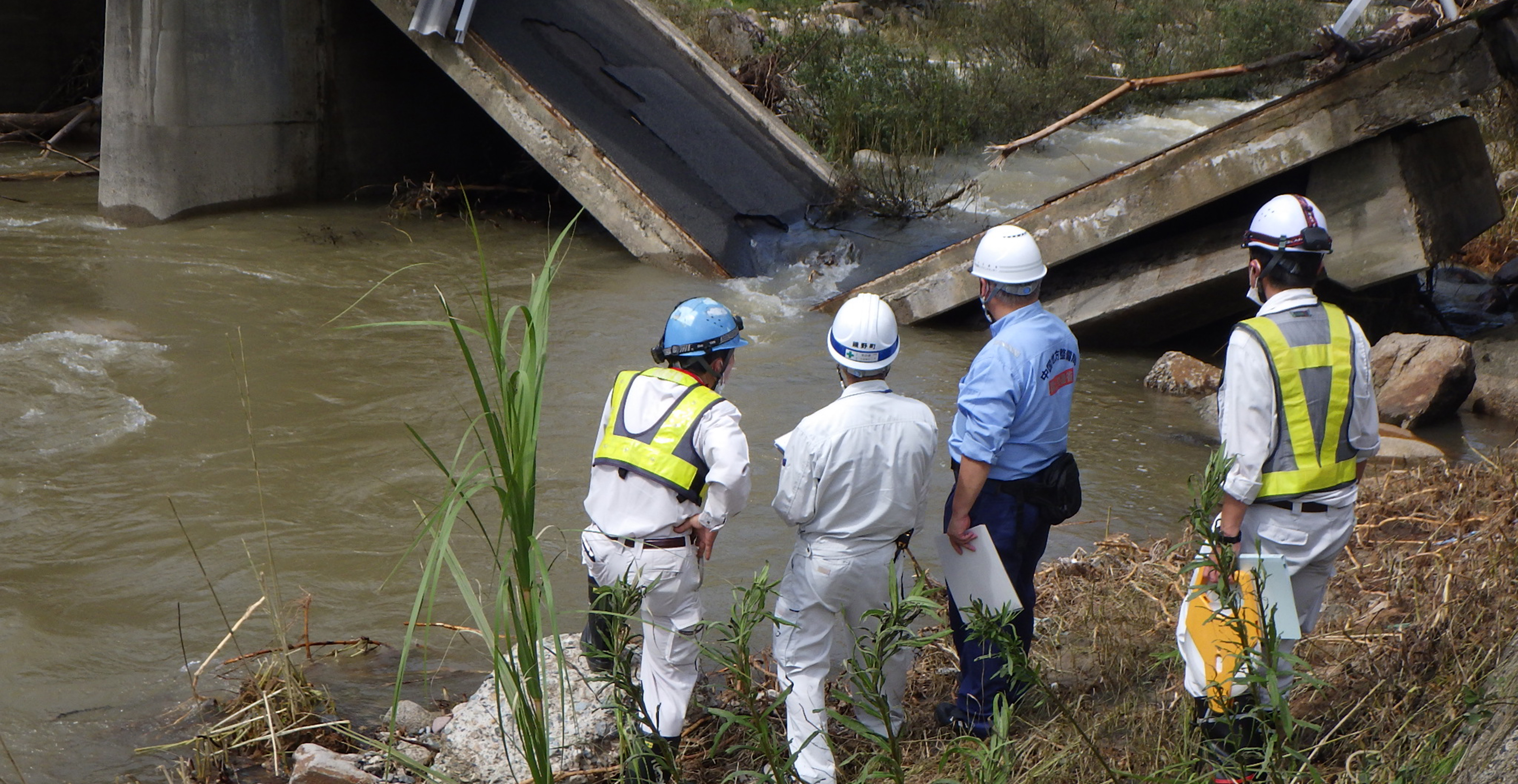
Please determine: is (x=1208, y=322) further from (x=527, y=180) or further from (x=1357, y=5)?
(x=527, y=180)

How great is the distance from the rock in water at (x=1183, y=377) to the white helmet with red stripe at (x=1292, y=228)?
5753mm

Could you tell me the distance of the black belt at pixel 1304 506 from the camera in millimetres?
3289

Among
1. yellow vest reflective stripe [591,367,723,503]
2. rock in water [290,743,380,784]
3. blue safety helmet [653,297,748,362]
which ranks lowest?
rock in water [290,743,380,784]

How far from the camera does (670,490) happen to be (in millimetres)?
3512

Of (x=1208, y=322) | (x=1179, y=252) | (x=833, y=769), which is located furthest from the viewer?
(x=1208, y=322)

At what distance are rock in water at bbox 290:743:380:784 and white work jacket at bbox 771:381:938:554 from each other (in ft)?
4.69

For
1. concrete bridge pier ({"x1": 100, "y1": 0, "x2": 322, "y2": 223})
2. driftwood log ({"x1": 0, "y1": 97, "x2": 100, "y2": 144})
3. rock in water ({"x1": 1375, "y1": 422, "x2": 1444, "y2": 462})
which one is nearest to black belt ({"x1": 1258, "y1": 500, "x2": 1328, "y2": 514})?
rock in water ({"x1": 1375, "y1": 422, "x2": 1444, "y2": 462})

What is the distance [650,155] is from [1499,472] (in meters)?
8.19

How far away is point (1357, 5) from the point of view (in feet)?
25.3

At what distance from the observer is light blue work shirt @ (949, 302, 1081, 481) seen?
3.62 meters

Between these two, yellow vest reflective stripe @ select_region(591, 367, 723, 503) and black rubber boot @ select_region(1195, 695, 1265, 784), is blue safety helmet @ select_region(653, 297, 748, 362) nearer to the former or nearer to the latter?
yellow vest reflective stripe @ select_region(591, 367, 723, 503)

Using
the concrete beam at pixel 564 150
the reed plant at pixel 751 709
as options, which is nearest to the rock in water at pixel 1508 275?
the concrete beam at pixel 564 150

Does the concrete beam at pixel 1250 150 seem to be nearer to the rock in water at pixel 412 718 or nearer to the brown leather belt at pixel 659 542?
the brown leather belt at pixel 659 542

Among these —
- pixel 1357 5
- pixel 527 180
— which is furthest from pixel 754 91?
pixel 1357 5
